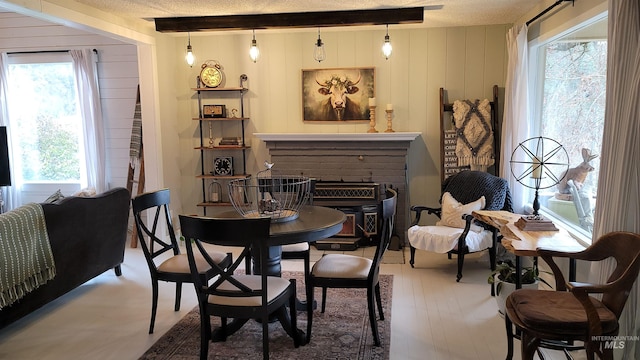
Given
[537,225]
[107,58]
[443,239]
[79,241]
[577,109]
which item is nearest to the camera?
[537,225]

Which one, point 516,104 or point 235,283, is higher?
point 516,104

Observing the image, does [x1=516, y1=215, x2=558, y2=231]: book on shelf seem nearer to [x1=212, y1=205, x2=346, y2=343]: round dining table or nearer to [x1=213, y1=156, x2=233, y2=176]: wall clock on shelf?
[x1=212, y1=205, x2=346, y2=343]: round dining table

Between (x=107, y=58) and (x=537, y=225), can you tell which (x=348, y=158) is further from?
(x=107, y=58)

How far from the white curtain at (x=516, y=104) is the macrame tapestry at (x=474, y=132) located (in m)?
0.43

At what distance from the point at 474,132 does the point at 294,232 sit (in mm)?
2978

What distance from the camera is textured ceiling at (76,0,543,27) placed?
389 cm

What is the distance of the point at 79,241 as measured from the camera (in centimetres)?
355

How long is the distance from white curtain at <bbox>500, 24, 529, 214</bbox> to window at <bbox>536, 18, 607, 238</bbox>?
176 millimetres

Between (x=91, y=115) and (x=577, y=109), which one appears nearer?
(x=577, y=109)

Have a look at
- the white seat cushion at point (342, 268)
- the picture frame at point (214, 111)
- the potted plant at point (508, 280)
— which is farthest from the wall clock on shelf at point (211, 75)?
the potted plant at point (508, 280)

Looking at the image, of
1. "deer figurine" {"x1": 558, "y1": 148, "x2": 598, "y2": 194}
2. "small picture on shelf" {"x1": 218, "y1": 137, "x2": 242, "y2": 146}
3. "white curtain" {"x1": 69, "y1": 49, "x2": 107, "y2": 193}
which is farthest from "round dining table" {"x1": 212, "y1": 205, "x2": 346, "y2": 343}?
"white curtain" {"x1": 69, "y1": 49, "x2": 107, "y2": 193}

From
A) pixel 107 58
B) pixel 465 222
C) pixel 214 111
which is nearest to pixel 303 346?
pixel 465 222

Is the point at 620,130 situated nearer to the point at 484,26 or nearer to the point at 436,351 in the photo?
the point at 436,351

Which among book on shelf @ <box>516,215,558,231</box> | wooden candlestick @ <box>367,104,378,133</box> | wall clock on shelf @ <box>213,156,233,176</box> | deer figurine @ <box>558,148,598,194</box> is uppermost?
wooden candlestick @ <box>367,104,378,133</box>
